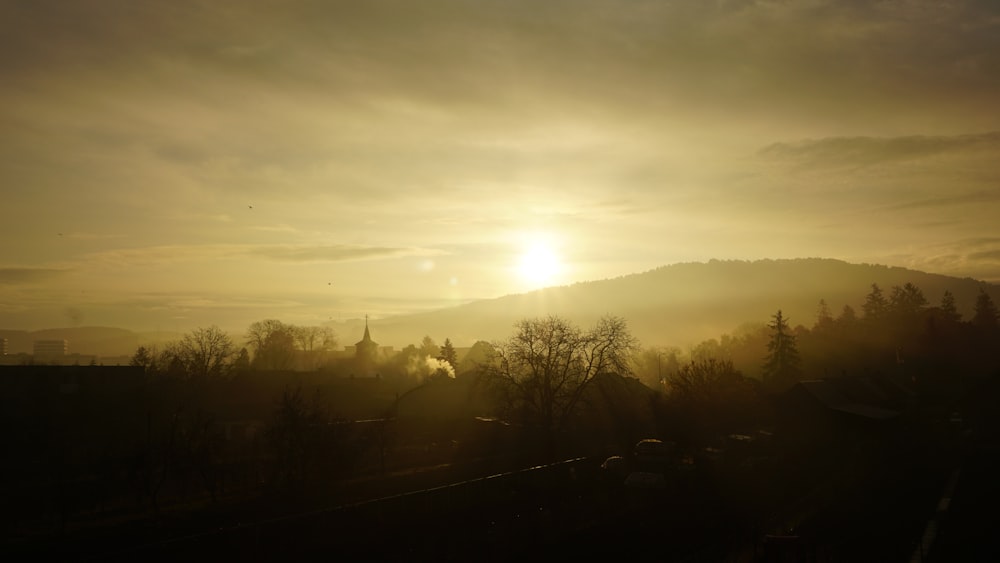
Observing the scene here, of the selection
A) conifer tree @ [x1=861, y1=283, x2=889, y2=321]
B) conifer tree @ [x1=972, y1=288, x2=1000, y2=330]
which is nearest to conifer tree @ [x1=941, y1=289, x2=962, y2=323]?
conifer tree @ [x1=972, y1=288, x2=1000, y2=330]

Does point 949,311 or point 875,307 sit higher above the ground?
point 875,307

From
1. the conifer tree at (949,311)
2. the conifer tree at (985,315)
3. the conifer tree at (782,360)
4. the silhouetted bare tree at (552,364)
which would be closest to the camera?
the silhouetted bare tree at (552,364)

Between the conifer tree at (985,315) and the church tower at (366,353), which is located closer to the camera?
the conifer tree at (985,315)

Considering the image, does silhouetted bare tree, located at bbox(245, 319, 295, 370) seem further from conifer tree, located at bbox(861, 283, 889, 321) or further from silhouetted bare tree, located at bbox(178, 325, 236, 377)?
conifer tree, located at bbox(861, 283, 889, 321)

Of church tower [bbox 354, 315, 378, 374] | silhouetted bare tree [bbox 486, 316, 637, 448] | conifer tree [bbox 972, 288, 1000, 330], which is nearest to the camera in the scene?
silhouetted bare tree [bbox 486, 316, 637, 448]

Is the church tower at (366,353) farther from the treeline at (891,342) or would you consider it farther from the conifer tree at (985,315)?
the conifer tree at (985,315)

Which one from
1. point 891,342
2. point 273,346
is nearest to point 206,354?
point 273,346

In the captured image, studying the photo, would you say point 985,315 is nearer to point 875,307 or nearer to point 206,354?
point 875,307

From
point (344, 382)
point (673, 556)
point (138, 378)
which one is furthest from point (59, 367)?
point (673, 556)

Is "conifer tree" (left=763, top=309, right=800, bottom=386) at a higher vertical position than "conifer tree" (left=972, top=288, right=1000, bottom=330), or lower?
lower

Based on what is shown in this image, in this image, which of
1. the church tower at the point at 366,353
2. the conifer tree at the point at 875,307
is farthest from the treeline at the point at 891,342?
the church tower at the point at 366,353

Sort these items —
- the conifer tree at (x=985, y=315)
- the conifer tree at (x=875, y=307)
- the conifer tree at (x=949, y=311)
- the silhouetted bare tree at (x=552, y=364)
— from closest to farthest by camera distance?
the silhouetted bare tree at (x=552, y=364), the conifer tree at (x=985, y=315), the conifer tree at (x=949, y=311), the conifer tree at (x=875, y=307)

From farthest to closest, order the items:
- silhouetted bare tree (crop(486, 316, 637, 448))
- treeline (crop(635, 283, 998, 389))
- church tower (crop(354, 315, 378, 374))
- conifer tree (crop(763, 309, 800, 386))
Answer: church tower (crop(354, 315, 378, 374)), treeline (crop(635, 283, 998, 389)), conifer tree (crop(763, 309, 800, 386)), silhouetted bare tree (crop(486, 316, 637, 448))

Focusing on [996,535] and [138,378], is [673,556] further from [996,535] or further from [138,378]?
[138,378]
